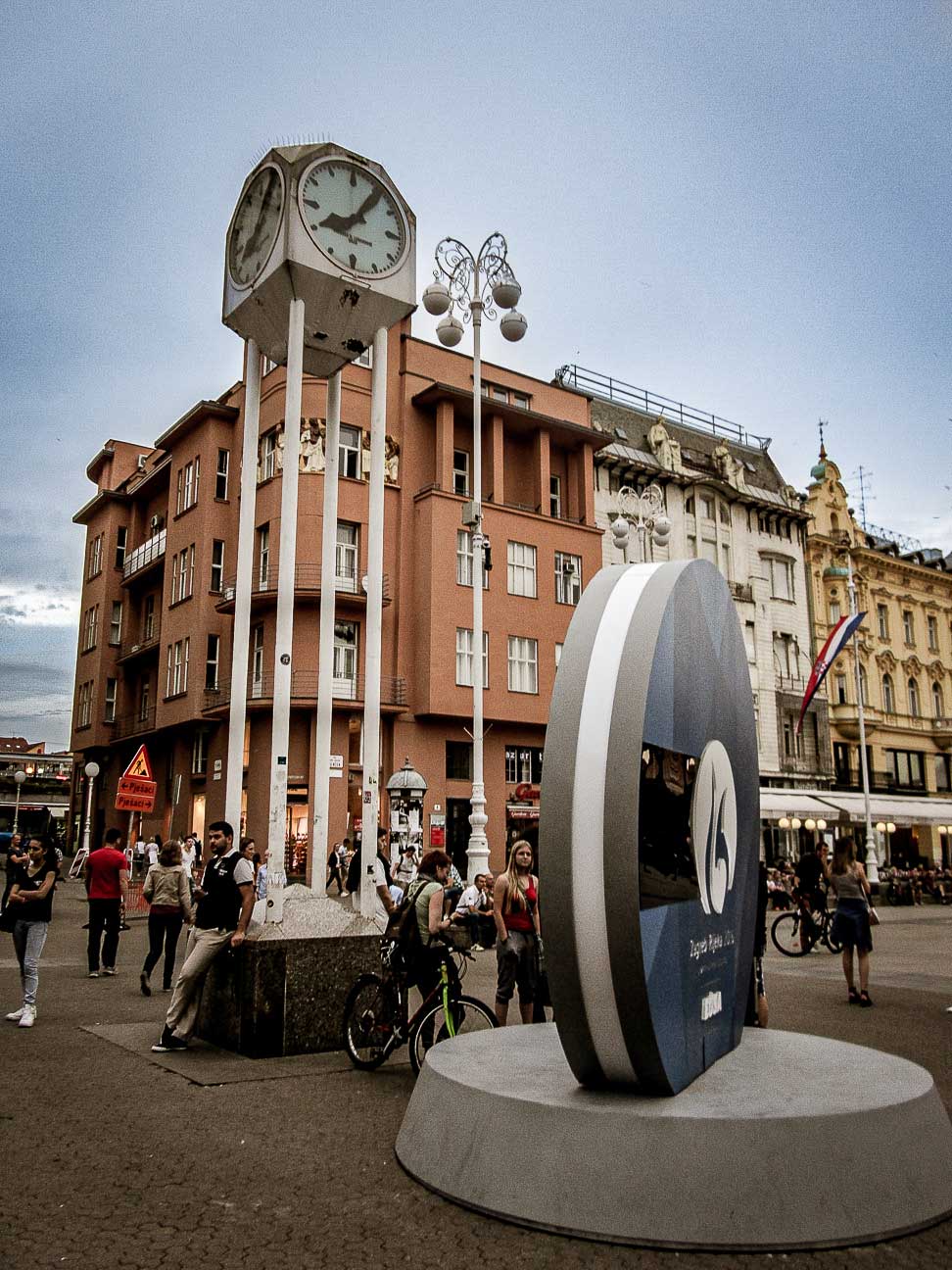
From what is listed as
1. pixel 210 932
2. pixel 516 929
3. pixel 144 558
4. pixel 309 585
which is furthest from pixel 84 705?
pixel 516 929

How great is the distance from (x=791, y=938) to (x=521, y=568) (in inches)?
805

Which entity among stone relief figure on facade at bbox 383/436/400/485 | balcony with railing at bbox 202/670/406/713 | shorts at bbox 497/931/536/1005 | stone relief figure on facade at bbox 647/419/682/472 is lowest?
shorts at bbox 497/931/536/1005

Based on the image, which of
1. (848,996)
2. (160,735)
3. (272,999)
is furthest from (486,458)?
(272,999)

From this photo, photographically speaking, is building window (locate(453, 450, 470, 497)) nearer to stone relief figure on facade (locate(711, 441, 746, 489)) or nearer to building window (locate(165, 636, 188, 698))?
building window (locate(165, 636, 188, 698))

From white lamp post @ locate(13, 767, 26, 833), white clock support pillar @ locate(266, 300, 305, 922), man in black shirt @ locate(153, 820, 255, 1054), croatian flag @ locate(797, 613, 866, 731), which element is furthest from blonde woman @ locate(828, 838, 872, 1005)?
white lamp post @ locate(13, 767, 26, 833)

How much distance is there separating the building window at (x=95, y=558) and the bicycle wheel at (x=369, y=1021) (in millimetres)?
44301

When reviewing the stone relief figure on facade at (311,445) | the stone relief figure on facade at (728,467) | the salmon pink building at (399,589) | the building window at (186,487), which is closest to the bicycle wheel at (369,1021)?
the salmon pink building at (399,589)

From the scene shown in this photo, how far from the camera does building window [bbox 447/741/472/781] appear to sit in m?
35.7

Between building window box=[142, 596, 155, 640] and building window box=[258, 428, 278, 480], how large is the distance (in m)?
12.0

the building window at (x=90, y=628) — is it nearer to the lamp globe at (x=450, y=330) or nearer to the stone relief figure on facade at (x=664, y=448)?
the stone relief figure on facade at (x=664, y=448)

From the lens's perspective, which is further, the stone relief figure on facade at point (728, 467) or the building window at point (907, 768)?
the building window at point (907, 768)

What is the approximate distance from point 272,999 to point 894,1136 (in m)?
5.40

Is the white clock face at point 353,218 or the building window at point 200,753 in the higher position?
the white clock face at point 353,218

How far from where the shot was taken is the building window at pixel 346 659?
111 feet
